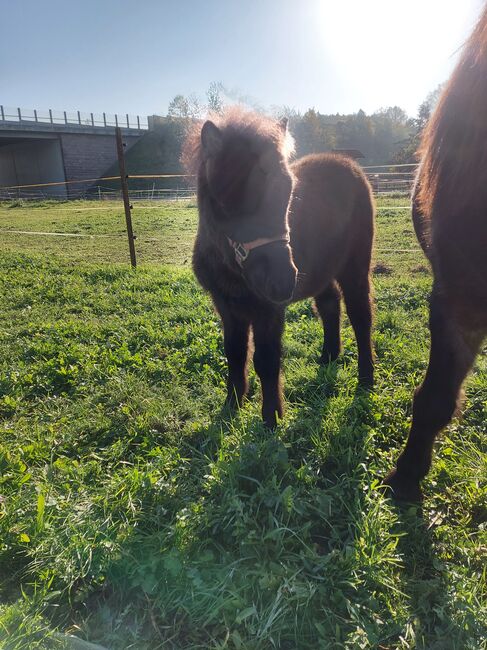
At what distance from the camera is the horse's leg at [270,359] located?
2.89m

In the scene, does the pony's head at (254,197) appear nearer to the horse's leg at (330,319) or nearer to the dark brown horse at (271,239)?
the dark brown horse at (271,239)

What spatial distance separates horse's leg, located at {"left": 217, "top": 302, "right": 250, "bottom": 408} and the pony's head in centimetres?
57

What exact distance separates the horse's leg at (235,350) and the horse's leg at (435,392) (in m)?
1.26

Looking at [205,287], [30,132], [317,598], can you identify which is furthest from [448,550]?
[30,132]

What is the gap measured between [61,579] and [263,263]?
1.77 meters

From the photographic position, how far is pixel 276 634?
1567 millimetres

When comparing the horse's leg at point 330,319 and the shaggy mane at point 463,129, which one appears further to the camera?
the horse's leg at point 330,319

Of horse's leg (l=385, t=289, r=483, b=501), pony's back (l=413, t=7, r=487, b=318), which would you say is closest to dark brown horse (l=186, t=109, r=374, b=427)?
horse's leg (l=385, t=289, r=483, b=501)

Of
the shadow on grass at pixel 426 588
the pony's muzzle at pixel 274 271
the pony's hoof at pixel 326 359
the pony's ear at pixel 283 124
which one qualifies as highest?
the pony's ear at pixel 283 124

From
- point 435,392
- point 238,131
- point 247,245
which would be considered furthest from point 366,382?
point 238,131

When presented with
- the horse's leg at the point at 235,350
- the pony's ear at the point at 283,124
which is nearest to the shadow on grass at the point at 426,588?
the horse's leg at the point at 235,350

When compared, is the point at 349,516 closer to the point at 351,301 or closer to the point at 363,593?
the point at 363,593

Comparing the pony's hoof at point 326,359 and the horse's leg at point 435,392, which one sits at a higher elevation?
the horse's leg at point 435,392

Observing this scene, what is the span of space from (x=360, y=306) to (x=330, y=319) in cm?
29
